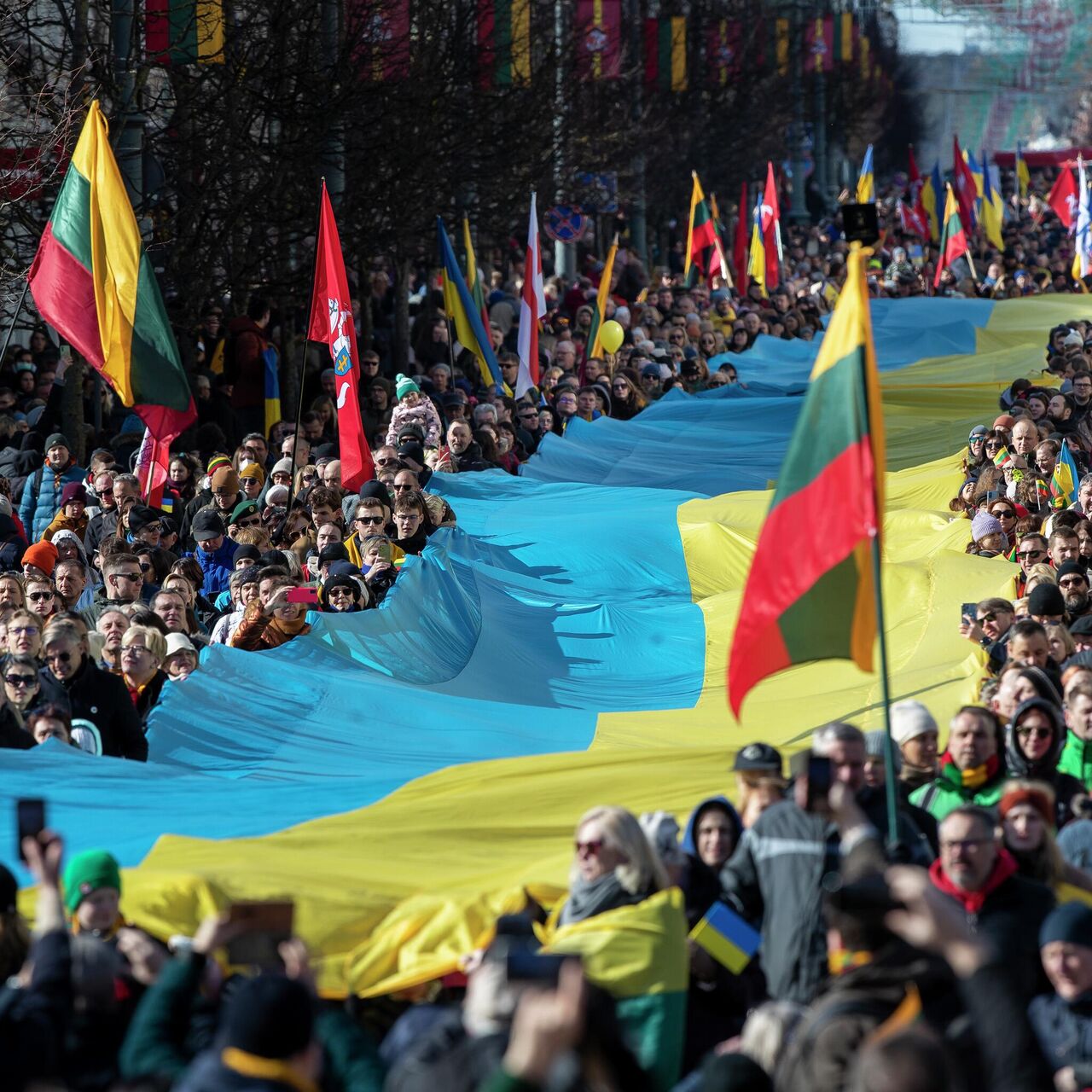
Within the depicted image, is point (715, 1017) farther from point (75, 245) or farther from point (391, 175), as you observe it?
point (391, 175)

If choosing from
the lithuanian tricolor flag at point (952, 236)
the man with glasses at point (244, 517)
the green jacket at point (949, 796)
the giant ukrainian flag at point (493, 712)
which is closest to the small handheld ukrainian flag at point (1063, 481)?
the giant ukrainian flag at point (493, 712)

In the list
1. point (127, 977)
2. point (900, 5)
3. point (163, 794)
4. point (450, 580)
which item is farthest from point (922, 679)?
point (900, 5)

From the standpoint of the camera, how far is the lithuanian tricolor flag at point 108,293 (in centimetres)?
1365

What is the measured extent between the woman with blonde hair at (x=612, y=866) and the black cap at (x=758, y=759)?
995 millimetres

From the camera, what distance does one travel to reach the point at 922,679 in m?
11.7

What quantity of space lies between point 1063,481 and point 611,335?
10102 millimetres

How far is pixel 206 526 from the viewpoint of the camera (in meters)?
13.9

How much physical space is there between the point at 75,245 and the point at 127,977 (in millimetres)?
8316

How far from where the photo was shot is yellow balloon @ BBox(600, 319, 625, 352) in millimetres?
25312

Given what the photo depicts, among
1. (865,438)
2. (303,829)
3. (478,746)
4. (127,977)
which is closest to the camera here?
(127,977)

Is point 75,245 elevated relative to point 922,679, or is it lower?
elevated

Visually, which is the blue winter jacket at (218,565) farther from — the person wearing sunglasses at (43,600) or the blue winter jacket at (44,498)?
the blue winter jacket at (44,498)

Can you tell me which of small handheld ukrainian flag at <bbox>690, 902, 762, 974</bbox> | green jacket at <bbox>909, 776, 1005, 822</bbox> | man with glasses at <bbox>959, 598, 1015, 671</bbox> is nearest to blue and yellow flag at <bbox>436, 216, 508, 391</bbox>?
man with glasses at <bbox>959, 598, 1015, 671</bbox>

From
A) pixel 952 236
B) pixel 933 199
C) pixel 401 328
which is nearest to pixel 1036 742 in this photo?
pixel 401 328
